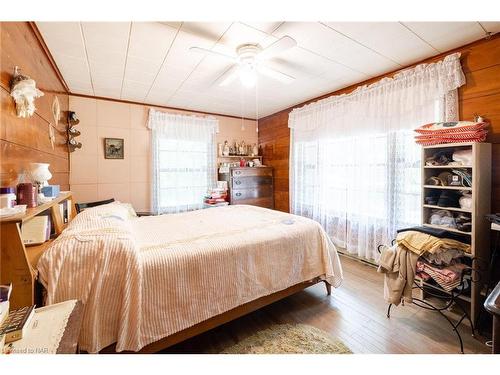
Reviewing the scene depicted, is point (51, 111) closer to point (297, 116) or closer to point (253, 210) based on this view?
point (253, 210)

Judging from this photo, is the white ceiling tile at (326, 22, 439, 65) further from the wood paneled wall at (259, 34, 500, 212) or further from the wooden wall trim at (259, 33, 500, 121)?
the wood paneled wall at (259, 34, 500, 212)

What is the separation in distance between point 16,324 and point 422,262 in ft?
8.36

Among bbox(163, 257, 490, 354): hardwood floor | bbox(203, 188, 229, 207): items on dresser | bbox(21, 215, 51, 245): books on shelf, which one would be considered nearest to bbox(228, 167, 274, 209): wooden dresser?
bbox(203, 188, 229, 207): items on dresser

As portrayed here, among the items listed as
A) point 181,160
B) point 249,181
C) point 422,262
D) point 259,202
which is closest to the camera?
point 422,262

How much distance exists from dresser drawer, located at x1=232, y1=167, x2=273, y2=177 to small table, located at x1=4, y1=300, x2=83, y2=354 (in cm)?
325

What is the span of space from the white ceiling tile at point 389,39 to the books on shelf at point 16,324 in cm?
250

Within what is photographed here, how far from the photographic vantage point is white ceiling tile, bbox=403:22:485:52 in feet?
5.70

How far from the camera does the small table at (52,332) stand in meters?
0.78

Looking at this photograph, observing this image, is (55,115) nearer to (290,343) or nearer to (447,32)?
(290,343)

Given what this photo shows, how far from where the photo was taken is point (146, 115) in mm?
3668

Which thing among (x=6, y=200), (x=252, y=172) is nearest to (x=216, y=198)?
(x=252, y=172)

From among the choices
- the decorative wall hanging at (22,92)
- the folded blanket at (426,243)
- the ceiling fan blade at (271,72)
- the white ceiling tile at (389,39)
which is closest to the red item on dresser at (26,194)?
the decorative wall hanging at (22,92)

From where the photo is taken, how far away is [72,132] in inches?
118

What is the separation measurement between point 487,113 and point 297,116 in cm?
241
